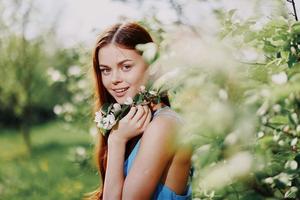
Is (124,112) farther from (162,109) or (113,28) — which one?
(113,28)

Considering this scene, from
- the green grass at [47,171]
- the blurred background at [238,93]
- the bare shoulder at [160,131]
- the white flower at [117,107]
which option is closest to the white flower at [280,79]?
the blurred background at [238,93]

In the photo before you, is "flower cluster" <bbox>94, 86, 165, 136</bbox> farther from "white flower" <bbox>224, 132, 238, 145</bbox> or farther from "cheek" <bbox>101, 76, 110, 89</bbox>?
"white flower" <bbox>224, 132, 238, 145</bbox>

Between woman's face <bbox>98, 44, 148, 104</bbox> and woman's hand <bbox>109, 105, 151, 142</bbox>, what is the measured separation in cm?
11

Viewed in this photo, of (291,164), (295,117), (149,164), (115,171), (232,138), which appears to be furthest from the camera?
(115,171)

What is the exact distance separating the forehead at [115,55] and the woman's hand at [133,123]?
0.23 meters

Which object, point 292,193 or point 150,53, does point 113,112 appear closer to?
point 292,193

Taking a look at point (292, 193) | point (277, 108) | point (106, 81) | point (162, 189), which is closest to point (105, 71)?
point (106, 81)

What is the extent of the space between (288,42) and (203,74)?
0.37 m

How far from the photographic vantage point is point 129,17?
3.00m

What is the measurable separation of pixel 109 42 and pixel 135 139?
0.41m

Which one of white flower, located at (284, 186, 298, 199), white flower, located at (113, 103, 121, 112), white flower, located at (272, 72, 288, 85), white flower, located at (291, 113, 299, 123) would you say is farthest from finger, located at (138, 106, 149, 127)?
white flower, located at (272, 72, 288, 85)

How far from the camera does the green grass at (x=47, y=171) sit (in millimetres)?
7246

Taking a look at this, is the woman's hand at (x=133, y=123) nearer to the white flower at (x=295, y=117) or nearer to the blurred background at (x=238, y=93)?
the blurred background at (x=238, y=93)

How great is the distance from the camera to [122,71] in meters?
2.21
